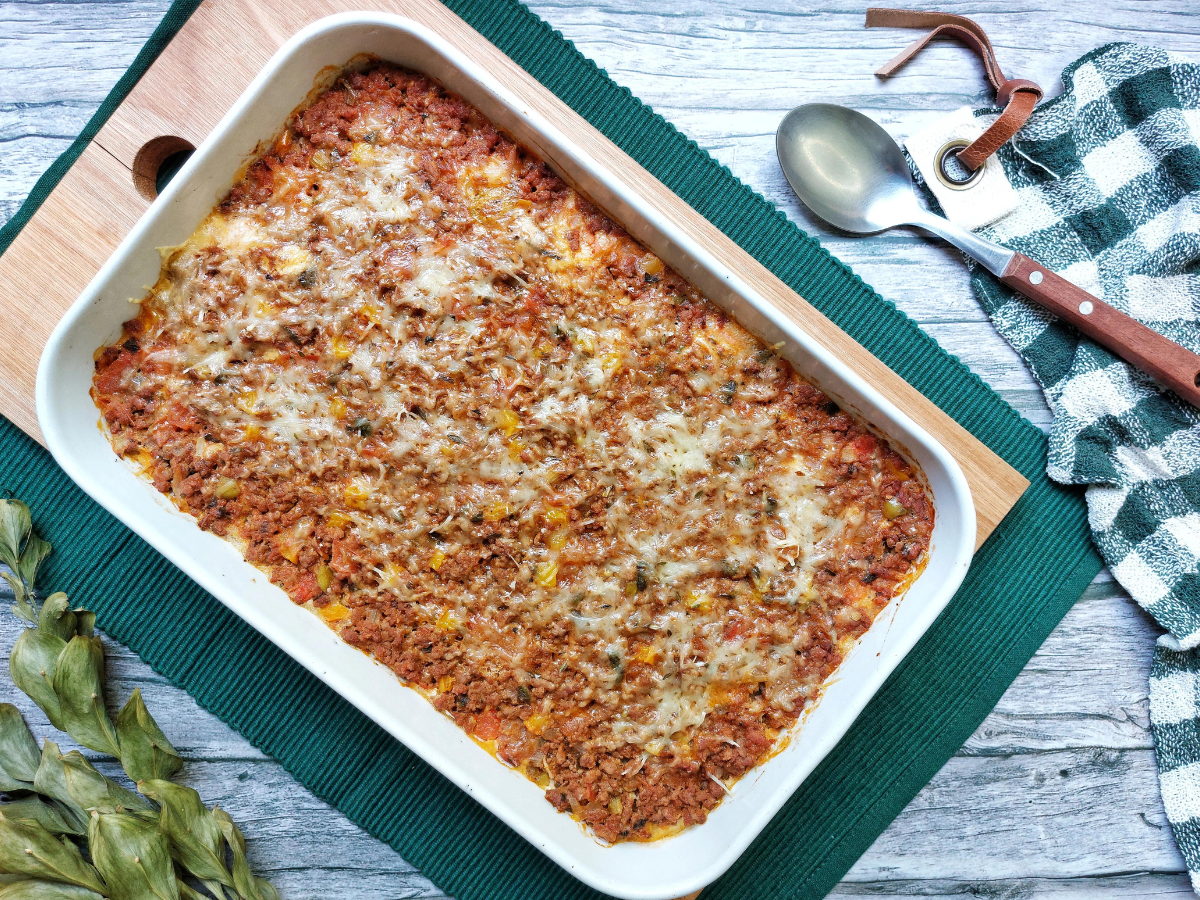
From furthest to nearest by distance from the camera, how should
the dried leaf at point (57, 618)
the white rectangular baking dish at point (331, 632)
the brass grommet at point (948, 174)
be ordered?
the brass grommet at point (948, 174) → the dried leaf at point (57, 618) → the white rectangular baking dish at point (331, 632)

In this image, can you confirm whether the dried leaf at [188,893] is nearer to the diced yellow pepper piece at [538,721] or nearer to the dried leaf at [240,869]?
the dried leaf at [240,869]

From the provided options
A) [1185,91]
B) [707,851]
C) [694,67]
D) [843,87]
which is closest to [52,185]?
[694,67]

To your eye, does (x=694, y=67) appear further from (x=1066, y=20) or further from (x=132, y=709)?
(x=132, y=709)

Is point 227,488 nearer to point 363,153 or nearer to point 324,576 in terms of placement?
point 324,576

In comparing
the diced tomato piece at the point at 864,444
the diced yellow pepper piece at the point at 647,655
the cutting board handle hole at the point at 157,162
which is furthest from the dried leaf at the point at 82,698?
the diced tomato piece at the point at 864,444

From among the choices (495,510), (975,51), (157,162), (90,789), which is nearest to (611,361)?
(495,510)

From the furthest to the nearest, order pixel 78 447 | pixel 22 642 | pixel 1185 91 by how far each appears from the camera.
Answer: pixel 1185 91 → pixel 22 642 → pixel 78 447

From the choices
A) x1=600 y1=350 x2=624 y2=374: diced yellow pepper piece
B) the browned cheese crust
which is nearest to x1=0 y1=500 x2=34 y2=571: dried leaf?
the browned cheese crust
